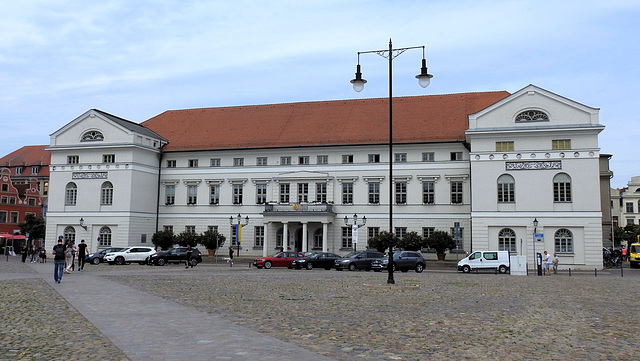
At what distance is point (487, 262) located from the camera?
Result: 39.9m

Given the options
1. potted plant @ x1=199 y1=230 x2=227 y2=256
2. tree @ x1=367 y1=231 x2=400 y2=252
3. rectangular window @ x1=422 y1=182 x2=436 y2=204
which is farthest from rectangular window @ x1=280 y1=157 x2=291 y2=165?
rectangular window @ x1=422 y1=182 x2=436 y2=204

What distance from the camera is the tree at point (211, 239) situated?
54.2 m

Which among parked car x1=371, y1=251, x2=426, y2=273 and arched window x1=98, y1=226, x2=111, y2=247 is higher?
arched window x1=98, y1=226, x2=111, y2=247

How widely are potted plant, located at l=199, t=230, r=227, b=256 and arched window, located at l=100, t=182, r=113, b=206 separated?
951 centimetres

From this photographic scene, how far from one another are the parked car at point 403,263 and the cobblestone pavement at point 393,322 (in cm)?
1779

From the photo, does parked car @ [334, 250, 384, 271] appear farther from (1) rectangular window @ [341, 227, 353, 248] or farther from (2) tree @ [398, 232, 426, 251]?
(1) rectangular window @ [341, 227, 353, 248]

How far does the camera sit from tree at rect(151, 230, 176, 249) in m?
54.5

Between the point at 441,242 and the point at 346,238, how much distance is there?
9003 mm

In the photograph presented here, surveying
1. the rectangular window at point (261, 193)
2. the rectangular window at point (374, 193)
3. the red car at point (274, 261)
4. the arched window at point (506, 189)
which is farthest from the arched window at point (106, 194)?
the arched window at point (506, 189)

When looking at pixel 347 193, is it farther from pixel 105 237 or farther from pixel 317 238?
pixel 105 237

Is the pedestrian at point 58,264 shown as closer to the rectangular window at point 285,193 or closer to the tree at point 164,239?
the tree at point 164,239

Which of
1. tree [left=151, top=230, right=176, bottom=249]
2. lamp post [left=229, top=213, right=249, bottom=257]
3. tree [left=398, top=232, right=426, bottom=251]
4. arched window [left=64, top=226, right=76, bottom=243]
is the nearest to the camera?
tree [left=398, top=232, right=426, bottom=251]

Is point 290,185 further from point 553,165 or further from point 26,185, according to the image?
point 26,185

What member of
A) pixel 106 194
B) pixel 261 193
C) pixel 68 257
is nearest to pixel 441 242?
pixel 261 193
